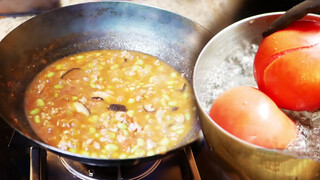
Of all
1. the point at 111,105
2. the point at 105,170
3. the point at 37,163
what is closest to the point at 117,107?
the point at 111,105

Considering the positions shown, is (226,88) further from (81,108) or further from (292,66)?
(81,108)

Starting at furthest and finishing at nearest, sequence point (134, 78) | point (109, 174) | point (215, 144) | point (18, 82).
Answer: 1. point (134, 78)
2. point (18, 82)
3. point (109, 174)
4. point (215, 144)

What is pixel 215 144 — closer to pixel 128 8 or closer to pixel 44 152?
pixel 44 152

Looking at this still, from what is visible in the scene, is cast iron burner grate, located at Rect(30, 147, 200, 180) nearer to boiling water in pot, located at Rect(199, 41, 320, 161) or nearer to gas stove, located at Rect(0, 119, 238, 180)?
gas stove, located at Rect(0, 119, 238, 180)

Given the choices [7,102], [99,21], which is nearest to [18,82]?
[7,102]

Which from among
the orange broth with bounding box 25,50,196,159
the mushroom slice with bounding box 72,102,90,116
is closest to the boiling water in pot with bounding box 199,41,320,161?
the orange broth with bounding box 25,50,196,159

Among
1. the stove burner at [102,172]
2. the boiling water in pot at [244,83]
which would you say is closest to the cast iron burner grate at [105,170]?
the stove burner at [102,172]
